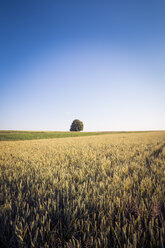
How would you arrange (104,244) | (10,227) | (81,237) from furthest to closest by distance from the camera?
(10,227)
(81,237)
(104,244)

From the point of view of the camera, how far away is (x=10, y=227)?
987 millimetres

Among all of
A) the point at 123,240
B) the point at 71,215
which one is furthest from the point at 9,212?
the point at 123,240

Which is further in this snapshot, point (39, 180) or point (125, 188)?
point (39, 180)

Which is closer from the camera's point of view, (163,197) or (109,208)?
(109,208)

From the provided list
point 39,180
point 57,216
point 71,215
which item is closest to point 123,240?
point 71,215

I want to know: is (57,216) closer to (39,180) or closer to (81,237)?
(81,237)

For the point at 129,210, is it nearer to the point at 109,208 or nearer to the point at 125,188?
the point at 109,208

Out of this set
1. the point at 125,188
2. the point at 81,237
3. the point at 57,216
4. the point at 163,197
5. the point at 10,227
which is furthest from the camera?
the point at 125,188

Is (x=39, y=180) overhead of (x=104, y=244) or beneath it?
beneath

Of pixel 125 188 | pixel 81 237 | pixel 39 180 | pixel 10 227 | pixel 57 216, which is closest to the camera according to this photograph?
pixel 81 237

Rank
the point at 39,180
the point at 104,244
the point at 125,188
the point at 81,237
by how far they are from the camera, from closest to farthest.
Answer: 1. the point at 104,244
2. the point at 81,237
3. the point at 125,188
4. the point at 39,180

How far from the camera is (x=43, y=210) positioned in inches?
44.1

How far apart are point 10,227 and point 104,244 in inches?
32.2

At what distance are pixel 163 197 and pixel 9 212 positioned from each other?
170 centimetres
